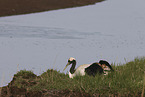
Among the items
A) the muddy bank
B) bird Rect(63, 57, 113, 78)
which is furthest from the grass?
bird Rect(63, 57, 113, 78)

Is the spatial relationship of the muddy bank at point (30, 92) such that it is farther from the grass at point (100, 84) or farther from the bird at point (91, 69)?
the bird at point (91, 69)

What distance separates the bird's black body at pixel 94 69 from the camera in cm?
916

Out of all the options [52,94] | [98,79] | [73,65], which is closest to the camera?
[52,94]

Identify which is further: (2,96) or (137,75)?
(137,75)

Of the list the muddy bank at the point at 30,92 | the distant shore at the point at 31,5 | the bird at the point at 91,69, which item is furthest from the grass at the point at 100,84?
the distant shore at the point at 31,5

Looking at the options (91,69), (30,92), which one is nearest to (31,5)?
(91,69)

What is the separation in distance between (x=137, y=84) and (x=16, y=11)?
34.4 metres

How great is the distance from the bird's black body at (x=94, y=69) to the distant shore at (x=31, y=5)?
29709 mm

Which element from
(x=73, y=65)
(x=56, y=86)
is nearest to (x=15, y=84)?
(x=56, y=86)

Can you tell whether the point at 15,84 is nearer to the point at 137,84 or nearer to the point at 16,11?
the point at 137,84

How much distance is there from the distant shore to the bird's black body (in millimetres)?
29709

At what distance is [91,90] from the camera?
26.1ft

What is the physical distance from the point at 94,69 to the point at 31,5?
37688 millimetres

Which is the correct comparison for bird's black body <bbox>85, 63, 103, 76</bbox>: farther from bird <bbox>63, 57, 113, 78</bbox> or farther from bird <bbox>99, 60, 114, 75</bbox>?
bird <bbox>99, 60, 114, 75</bbox>
